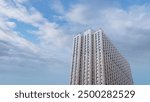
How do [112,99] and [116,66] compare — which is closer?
[112,99]

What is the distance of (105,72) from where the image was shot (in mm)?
108188

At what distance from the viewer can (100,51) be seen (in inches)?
4486

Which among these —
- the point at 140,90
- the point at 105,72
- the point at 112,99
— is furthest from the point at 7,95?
the point at 105,72

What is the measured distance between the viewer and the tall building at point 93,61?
4259 inches

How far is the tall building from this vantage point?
108 meters

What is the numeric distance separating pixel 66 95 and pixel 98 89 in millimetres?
1101

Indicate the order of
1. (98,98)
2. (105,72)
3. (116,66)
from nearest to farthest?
(98,98) → (105,72) → (116,66)

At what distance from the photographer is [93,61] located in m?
115

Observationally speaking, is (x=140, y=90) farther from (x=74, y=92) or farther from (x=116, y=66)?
(x=116, y=66)

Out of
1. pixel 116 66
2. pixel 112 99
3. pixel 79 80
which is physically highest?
pixel 116 66

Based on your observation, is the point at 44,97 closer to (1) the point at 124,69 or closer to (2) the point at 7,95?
(2) the point at 7,95

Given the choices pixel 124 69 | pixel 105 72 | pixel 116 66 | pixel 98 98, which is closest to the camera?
pixel 98 98

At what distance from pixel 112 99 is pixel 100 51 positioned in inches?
4229

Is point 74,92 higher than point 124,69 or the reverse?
the reverse
